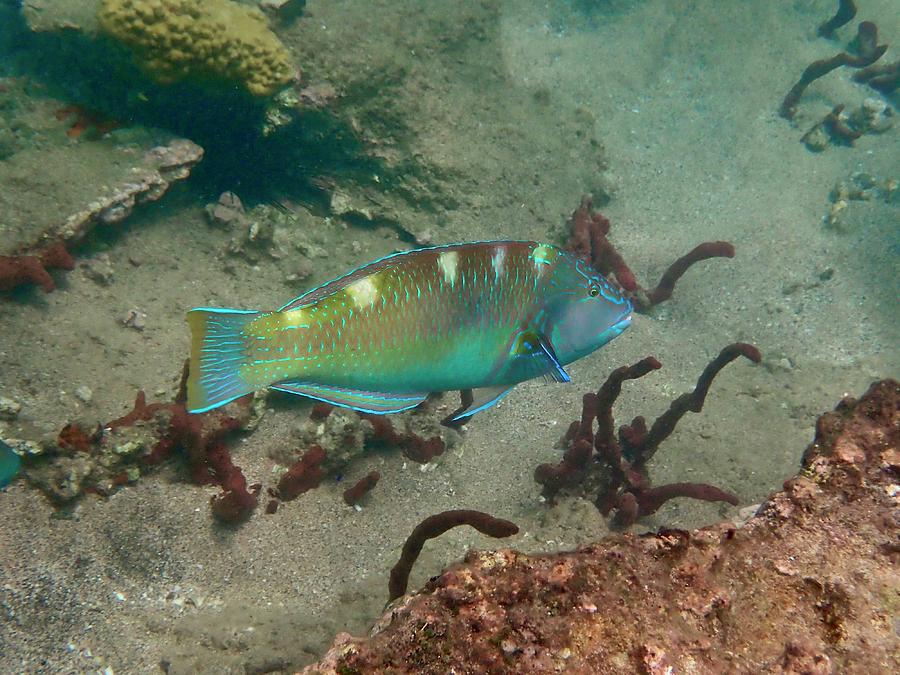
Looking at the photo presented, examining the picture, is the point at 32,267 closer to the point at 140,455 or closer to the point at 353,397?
the point at 140,455

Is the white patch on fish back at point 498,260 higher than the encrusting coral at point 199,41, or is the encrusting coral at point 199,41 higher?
the white patch on fish back at point 498,260

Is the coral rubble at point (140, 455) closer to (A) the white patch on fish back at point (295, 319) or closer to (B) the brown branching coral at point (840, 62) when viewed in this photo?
(A) the white patch on fish back at point (295, 319)

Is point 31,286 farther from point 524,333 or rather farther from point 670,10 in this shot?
point 670,10

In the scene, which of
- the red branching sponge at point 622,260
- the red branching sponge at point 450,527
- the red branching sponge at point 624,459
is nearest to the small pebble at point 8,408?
the red branching sponge at point 450,527

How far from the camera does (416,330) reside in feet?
7.68

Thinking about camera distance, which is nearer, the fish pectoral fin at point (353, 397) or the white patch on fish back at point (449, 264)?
the fish pectoral fin at point (353, 397)

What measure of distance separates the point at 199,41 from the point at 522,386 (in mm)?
4668

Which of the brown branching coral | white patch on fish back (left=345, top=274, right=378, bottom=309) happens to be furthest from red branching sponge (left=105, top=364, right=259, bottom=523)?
the brown branching coral

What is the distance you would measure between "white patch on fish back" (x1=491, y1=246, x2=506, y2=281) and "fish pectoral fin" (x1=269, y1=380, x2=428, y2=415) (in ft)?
2.28

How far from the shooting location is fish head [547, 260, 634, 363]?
2590 mm

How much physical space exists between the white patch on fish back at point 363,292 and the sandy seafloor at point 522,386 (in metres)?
2.06

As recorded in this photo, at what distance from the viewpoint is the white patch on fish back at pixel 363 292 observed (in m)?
2.25

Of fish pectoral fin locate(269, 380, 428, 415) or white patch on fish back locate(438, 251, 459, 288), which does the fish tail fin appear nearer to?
fish pectoral fin locate(269, 380, 428, 415)

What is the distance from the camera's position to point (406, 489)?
435 cm
